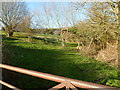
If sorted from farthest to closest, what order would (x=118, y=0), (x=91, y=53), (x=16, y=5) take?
(x=16, y=5)
(x=91, y=53)
(x=118, y=0)

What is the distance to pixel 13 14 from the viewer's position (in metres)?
15.1

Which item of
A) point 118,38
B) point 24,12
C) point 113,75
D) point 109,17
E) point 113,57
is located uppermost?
point 24,12

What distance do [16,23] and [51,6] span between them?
621 centimetres

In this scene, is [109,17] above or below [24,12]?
below

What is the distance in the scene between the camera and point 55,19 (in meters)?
18.7

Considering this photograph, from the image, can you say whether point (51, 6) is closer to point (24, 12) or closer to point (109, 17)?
point (24, 12)

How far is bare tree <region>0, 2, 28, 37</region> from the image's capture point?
14192 mm

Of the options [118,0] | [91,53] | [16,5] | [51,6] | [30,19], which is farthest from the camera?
[51,6]

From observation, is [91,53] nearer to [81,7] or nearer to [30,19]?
[81,7]

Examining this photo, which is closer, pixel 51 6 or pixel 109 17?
pixel 109 17

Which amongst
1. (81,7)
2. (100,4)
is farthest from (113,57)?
(81,7)

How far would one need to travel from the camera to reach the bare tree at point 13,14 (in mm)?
14192

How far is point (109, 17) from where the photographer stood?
8.09m

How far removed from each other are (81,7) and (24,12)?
10453mm
